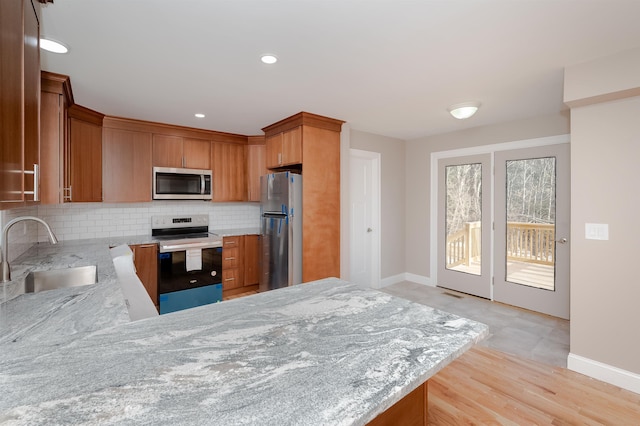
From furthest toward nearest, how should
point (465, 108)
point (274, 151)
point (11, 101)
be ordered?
point (274, 151)
point (465, 108)
point (11, 101)

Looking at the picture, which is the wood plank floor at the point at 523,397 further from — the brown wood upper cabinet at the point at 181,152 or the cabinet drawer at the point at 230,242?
the brown wood upper cabinet at the point at 181,152

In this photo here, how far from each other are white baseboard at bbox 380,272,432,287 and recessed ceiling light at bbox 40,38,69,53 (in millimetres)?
4361

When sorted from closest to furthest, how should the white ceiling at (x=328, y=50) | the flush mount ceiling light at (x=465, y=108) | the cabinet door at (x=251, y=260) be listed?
1. the white ceiling at (x=328, y=50)
2. the flush mount ceiling light at (x=465, y=108)
3. the cabinet door at (x=251, y=260)

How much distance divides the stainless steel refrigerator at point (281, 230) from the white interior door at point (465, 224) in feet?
7.75

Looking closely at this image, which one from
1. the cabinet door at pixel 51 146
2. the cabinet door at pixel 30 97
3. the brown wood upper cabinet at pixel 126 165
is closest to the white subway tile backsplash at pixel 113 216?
the brown wood upper cabinet at pixel 126 165

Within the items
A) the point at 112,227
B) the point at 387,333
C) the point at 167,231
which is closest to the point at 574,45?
the point at 387,333

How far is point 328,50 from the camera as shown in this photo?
6.56ft

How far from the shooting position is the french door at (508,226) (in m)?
3.43

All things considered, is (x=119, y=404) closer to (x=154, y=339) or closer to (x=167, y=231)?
(x=154, y=339)

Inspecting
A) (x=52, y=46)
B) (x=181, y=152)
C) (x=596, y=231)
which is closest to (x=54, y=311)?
(x=52, y=46)

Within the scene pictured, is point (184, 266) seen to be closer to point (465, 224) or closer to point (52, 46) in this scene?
point (52, 46)

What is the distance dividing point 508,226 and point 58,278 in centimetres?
464

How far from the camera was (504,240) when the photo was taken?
12.7 ft

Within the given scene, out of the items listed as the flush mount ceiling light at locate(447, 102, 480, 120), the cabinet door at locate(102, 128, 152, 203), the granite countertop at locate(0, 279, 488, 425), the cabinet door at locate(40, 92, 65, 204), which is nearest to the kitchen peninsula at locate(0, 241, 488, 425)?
the granite countertop at locate(0, 279, 488, 425)
